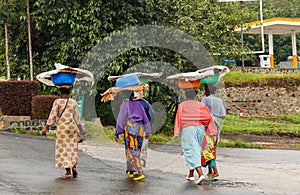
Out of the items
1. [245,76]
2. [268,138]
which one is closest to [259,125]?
[268,138]

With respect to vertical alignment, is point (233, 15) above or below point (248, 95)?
above

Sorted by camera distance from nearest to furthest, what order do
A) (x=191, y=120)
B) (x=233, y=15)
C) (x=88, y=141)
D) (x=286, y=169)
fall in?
1. (x=191, y=120)
2. (x=286, y=169)
3. (x=88, y=141)
4. (x=233, y=15)

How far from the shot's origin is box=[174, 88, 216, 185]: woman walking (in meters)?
9.57

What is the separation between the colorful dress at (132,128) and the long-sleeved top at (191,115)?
26.6 inches

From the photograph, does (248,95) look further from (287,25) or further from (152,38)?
(152,38)

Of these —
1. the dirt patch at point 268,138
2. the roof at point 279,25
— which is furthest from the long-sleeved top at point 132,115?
the roof at point 279,25

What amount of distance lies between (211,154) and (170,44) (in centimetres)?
1187

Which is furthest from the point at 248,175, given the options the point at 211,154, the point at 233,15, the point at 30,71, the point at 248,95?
the point at 248,95

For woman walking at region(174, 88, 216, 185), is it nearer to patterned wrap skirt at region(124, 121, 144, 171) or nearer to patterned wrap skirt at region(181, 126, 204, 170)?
patterned wrap skirt at region(181, 126, 204, 170)

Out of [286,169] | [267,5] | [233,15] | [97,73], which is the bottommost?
[286,169]

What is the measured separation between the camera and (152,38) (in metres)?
21.1

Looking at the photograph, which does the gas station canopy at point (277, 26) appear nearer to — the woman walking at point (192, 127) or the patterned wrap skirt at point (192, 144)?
the woman walking at point (192, 127)

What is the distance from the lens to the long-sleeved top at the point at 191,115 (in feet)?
31.7

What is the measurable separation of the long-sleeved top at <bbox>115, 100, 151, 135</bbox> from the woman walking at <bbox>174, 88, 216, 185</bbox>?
657mm
